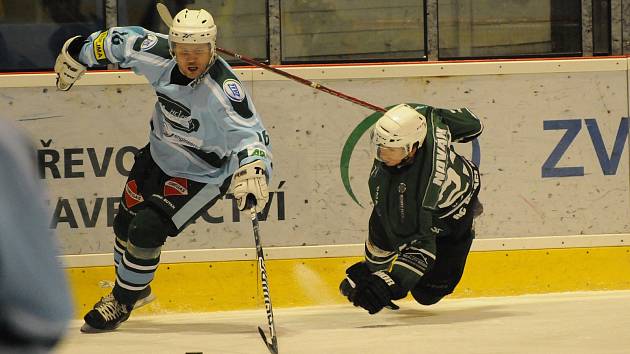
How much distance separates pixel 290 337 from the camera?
14.4ft

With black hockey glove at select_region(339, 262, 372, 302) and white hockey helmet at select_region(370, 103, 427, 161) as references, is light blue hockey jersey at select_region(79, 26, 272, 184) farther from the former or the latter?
black hockey glove at select_region(339, 262, 372, 302)

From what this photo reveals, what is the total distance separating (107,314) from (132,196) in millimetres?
465

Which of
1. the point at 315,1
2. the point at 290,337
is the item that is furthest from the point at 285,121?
the point at 290,337

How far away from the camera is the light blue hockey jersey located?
4.45 m

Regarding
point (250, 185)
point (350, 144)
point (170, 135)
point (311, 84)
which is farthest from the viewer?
point (350, 144)

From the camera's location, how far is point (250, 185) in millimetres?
4164

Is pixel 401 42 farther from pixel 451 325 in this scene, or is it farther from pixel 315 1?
pixel 451 325

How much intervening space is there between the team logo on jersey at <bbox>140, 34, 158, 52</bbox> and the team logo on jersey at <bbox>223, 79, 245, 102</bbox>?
14.1 inches

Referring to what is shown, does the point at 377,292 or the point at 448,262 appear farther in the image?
A: the point at 448,262

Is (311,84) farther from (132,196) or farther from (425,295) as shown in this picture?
(425,295)

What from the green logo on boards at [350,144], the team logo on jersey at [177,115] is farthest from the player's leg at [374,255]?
the team logo on jersey at [177,115]

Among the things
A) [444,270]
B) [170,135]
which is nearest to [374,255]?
[444,270]

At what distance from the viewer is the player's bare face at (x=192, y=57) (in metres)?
4.41

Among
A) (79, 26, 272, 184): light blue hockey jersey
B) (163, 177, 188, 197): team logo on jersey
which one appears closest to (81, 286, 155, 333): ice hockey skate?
(163, 177, 188, 197): team logo on jersey
